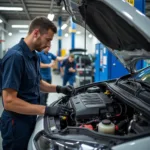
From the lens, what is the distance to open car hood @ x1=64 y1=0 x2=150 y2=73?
126 centimetres

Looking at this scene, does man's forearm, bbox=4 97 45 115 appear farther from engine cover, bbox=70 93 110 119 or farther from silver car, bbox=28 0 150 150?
engine cover, bbox=70 93 110 119

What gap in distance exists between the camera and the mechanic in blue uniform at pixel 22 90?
5.41ft

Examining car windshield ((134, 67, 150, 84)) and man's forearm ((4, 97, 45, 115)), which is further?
car windshield ((134, 67, 150, 84))

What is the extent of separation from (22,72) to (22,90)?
0.17m

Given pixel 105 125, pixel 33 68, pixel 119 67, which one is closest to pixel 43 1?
pixel 119 67

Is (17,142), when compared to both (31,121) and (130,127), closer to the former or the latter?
(31,121)

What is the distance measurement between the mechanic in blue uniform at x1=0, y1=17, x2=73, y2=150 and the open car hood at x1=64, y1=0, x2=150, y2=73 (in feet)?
1.11

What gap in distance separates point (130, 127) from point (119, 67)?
3.20 m

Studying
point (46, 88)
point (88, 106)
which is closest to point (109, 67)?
point (46, 88)

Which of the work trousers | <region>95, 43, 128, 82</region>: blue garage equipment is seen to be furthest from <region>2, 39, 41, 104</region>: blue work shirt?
<region>95, 43, 128, 82</region>: blue garage equipment

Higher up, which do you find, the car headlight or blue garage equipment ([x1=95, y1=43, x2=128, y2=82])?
blue garage equipment ([x1=95, y1=43, x2=128, y2=82])

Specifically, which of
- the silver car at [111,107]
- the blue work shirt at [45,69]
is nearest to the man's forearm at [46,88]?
the silver car at [111,107]

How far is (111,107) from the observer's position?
174cm

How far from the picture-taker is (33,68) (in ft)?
6.27
